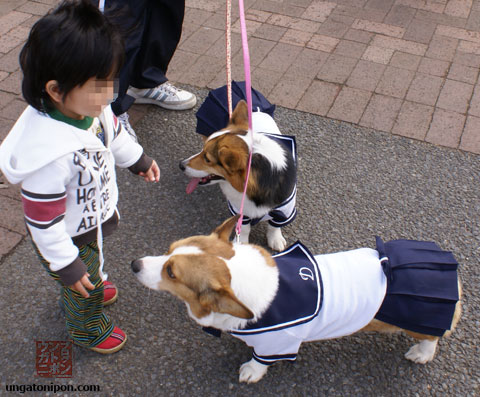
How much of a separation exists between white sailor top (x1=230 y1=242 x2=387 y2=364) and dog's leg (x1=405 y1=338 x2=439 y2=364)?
52 centimetres

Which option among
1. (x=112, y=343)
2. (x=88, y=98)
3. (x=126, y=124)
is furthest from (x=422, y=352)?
(x=126, y=124)

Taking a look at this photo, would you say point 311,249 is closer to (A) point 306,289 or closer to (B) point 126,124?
(A) point 306,289

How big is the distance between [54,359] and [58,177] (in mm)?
1278

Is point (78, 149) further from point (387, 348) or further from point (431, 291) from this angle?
point (387, 348)

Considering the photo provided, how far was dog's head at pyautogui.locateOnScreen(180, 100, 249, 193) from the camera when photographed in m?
2.57

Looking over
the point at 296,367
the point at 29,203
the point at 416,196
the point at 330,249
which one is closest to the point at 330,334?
the point at 296,367

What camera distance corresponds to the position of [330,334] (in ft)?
6.99

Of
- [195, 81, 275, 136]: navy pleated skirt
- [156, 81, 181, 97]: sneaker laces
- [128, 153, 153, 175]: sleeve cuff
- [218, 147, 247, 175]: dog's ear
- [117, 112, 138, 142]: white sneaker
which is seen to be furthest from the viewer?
[156, 81, 181, 97]: sneaker laces

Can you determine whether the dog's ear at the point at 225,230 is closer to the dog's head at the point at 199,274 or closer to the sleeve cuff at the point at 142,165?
the dog's head at the point at 199,274

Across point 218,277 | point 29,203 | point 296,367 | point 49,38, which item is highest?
point 49,38

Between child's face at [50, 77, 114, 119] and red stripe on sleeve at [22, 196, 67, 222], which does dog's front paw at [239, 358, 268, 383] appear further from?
child's face at [50, 77, 114, 119]

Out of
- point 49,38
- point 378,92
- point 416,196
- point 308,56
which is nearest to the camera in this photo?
point 49,38

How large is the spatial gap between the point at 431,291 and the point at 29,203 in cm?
179

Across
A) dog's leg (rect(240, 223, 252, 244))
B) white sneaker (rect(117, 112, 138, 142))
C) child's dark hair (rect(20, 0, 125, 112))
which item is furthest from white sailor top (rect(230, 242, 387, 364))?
white sneaker (rect(117, 112, 138, 142))
